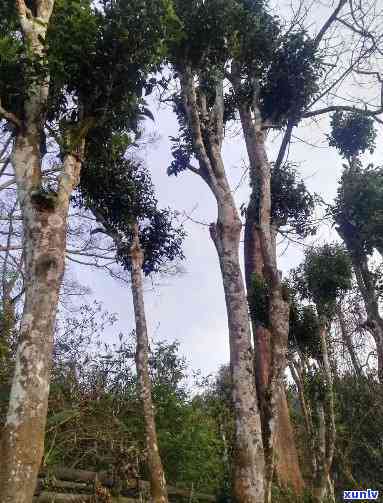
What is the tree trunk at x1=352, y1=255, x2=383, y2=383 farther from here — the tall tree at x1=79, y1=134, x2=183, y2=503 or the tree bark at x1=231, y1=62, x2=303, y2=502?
the tall tree at x1=79, y1=134, x2=183, y2=503

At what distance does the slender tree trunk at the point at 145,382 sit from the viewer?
25.1 feet

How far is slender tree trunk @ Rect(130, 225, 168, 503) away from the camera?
25.1 ft

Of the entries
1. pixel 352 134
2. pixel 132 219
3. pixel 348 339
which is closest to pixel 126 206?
pixel 132 219

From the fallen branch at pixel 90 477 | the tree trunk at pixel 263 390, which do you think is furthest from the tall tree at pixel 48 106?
the fallen branch at pixel 90 477

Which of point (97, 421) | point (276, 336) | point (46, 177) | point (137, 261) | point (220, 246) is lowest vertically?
point (97, 421)

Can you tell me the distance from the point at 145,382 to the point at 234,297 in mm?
2801

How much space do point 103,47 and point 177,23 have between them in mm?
1226

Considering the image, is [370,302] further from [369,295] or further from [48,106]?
[48,106]

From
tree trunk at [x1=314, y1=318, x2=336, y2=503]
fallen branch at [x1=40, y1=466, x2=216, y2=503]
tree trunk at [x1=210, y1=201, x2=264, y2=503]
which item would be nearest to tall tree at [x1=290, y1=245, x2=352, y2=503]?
tree trunk at [x1=314, y1=318, x2=336, y2=503]

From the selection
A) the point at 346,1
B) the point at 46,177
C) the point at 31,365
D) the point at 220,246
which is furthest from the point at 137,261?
the point at 346,1

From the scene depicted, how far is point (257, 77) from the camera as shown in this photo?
1053cm

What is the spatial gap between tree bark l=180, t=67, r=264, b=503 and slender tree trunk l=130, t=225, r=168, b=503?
2335mm

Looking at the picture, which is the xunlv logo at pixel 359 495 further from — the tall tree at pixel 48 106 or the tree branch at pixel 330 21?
the tree branch at pixel 330 21

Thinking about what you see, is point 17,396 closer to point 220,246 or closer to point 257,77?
point 220,246
